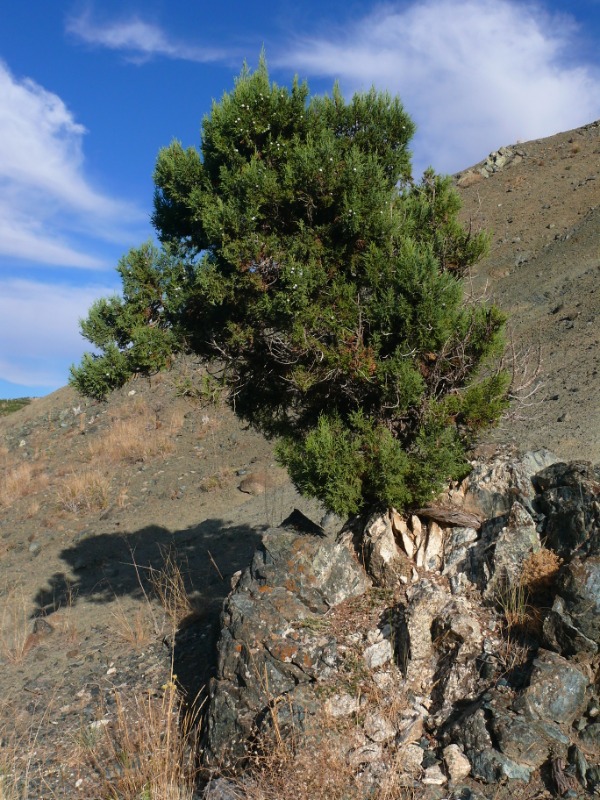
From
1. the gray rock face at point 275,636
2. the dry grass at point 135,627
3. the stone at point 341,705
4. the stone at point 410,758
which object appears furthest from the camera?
the dry grass at point 135,627

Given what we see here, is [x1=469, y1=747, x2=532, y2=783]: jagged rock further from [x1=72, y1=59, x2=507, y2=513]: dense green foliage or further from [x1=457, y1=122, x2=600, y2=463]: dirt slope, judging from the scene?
[x1=457, y1=122, x2=600, y2=463]: dirt slope

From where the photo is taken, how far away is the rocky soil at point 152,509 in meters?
7.10

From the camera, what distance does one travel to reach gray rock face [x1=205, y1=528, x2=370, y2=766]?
5.50 meters

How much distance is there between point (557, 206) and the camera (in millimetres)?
29000

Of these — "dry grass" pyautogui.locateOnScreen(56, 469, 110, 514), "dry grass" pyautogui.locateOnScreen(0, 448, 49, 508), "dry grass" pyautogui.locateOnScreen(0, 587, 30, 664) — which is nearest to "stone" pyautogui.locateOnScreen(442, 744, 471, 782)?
"dry grass" pyautogui.locateOnScreen(0, 587, 30, 664)

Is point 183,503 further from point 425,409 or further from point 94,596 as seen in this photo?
point 425,409

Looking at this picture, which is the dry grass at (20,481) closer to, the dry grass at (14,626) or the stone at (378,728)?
the dry grass at (14,626)

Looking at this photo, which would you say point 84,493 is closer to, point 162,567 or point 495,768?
point 162,567

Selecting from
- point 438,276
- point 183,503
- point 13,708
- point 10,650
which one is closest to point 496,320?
point 438,276

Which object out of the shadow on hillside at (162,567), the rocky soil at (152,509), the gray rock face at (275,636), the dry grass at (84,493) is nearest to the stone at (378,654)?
the rocky soil at (152,509)

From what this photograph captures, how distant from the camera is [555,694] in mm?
4898

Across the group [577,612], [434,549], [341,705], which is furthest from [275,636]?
[577,612]

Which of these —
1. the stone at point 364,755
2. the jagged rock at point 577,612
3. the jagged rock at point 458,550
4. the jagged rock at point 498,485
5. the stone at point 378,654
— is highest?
the jagged rock at point 498,485

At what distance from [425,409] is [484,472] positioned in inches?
39.9
